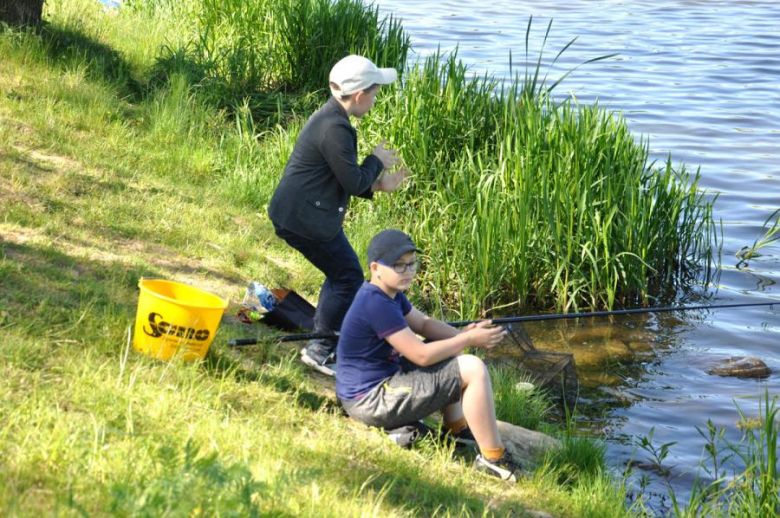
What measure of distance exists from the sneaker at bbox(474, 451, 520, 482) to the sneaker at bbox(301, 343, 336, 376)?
102 centimetres

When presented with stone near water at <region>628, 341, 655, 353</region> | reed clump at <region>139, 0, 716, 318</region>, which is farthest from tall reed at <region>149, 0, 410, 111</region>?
stone near water at <region>628, 341, 655, 353</region>

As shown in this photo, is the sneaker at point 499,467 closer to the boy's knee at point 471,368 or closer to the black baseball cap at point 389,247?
the boy's knee at point 471,368

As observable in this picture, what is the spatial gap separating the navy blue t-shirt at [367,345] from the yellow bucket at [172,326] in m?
0.58

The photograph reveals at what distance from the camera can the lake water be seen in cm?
620

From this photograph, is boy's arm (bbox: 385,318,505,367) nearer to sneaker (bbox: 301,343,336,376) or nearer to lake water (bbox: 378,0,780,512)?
sneaker (bbox: 301,343,336,376)

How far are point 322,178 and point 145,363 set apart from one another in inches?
56.8

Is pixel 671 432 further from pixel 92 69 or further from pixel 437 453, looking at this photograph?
pixel 92 69

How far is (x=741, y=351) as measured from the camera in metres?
7.20

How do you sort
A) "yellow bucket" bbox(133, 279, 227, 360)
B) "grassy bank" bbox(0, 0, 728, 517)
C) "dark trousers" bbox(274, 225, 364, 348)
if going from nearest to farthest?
"grassy bank" bbox(0, 0, 728, 517), "yellow bucket" bbox(133, 279, 227, 360), "dark trousers" bbox(274, 225, 364, 348)

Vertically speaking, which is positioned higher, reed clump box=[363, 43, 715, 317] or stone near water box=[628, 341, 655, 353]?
reed clump box=[363, 43, 715, 317]

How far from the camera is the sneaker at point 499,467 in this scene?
420cm

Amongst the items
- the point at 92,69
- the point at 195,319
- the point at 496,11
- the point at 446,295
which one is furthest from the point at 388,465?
the point at 496,11

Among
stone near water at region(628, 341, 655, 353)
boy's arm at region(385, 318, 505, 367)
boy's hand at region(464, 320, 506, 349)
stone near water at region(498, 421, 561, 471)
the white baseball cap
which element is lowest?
stone near water at region(628, 341, 655, 353)

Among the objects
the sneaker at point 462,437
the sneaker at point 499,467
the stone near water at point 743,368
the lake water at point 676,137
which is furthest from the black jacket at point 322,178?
the stone near water at point 743,368
